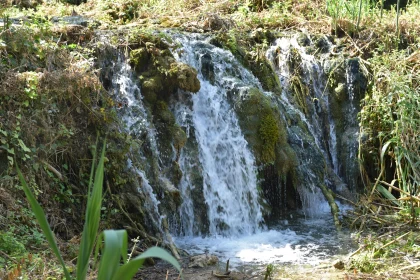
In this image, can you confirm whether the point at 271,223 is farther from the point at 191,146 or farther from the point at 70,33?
the point at 70,33

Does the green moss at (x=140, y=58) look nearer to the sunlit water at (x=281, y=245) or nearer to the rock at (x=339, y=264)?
the sunlit water at (x=281, y=245)

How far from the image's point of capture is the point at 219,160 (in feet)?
21.6

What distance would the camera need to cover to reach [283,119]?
24.0 ft

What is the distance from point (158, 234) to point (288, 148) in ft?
8.01

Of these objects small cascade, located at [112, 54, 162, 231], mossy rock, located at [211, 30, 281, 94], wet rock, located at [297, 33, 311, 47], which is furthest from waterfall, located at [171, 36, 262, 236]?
wet rock, located at [297, 33, 311, 47]

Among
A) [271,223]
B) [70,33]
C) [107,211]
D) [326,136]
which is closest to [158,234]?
[107,211]

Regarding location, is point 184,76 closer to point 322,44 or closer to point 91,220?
point 322,44

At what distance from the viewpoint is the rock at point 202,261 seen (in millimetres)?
4883

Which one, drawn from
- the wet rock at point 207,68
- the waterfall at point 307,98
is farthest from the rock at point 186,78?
A: the waterfall at point 307,98

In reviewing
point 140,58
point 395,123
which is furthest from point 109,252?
point 395,123

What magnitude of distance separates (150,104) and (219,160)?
42.7 inches

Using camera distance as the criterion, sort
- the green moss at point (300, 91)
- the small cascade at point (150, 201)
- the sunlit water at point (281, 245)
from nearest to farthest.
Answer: the sunlit water at point (281, 245), the small cascade at point (150, 201), the green moss at point (300, 91)

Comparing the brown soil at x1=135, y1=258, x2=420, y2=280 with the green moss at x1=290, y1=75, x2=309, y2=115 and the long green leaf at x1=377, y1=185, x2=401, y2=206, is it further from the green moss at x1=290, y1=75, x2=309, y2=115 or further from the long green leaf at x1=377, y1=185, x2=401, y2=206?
the green moss at x1=290, y1=75, x2=309, y2=115

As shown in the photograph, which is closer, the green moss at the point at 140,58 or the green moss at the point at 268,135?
the green moss at the point at 140,58
